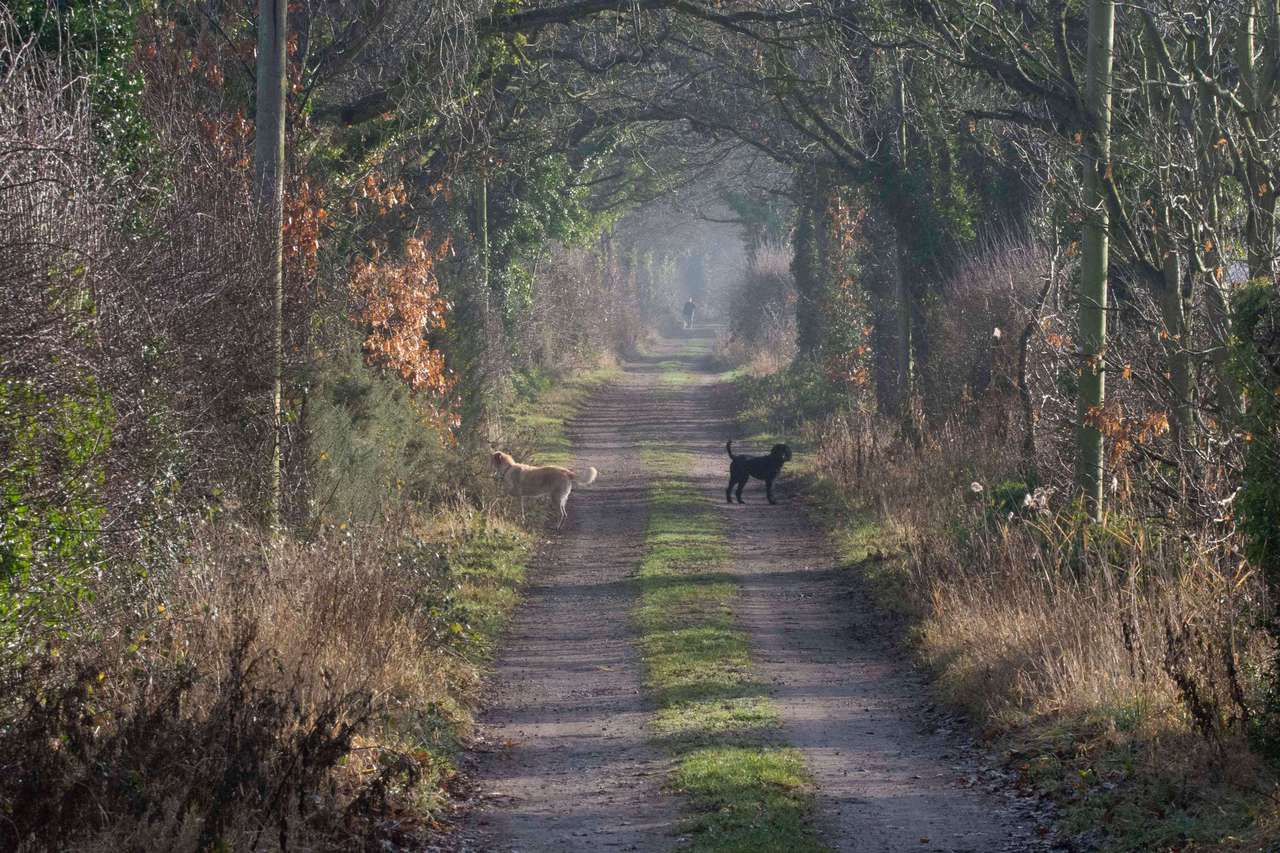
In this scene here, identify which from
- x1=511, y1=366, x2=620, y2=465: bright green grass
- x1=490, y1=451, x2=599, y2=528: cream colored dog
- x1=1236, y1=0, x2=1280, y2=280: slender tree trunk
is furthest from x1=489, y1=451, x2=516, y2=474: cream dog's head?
x1=1236, y1=0, x2=1280, y2=280: slender tree trunk

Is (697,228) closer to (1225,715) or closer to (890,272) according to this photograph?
(890,272)

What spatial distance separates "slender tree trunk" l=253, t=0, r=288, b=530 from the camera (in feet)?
40.3

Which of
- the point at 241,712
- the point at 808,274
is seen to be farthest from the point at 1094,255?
the point at 808,274

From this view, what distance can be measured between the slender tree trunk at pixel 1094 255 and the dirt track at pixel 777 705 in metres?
2.35

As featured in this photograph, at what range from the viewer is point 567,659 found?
11.6 meters

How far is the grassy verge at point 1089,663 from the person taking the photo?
6973 mm

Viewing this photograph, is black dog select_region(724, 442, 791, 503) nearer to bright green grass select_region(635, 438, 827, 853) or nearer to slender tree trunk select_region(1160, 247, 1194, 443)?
bright green grass select_region(635, 438, 827, 853)

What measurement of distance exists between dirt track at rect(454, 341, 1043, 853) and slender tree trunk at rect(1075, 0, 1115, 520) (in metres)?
2.35

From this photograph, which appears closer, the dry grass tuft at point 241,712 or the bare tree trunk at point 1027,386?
the dry grass tuft at point 241,712

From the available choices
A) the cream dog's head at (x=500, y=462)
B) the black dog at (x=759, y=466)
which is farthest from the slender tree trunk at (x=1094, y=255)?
the cream dog's head at (x=500, y=462)

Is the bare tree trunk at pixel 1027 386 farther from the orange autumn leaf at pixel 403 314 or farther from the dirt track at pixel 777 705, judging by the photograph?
the orange autumn leaf at pixel 403 314

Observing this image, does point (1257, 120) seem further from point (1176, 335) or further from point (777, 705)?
point (777, 705)

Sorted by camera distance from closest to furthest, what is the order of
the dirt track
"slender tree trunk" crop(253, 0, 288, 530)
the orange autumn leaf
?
the dirt track, "slender tree trunk" crop(253, 0, 288, 530), the orange autumn leaf

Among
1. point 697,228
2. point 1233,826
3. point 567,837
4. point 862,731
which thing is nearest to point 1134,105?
point 862,731
